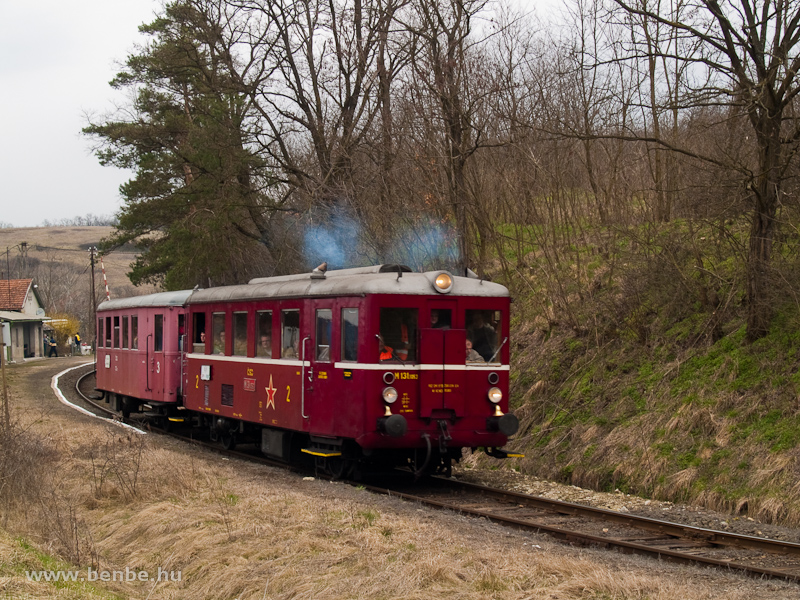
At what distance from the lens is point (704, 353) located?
13430mm

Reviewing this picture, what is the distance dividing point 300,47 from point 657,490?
56.2 ft

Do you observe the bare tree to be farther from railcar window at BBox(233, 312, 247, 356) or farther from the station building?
the station building

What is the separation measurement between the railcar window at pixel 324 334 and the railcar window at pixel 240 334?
8.52ft

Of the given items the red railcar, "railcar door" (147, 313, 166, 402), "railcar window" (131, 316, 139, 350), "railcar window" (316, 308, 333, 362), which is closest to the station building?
the red railcar

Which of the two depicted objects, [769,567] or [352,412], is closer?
[769,567]

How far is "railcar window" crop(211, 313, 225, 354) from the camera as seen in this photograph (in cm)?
1500

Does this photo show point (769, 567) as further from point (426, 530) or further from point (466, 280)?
point (466, 280)

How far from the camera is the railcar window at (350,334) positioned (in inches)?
441

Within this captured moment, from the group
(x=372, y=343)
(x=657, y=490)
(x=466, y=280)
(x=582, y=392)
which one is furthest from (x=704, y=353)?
(x=372, y=343)

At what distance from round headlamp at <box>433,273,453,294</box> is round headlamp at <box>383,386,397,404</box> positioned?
1.51m

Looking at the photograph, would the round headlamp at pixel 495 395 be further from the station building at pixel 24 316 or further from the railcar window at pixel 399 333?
the station building at pixel 24 316

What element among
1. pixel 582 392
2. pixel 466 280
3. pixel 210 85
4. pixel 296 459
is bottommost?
pixel 296 459

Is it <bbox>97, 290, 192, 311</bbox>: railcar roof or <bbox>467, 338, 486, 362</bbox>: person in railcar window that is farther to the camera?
<bbox>97, 290, 192, 311</bbox>: railcar roof

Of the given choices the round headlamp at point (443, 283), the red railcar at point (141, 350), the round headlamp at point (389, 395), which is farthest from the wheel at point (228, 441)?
the round headlamp at point (443, 283)
